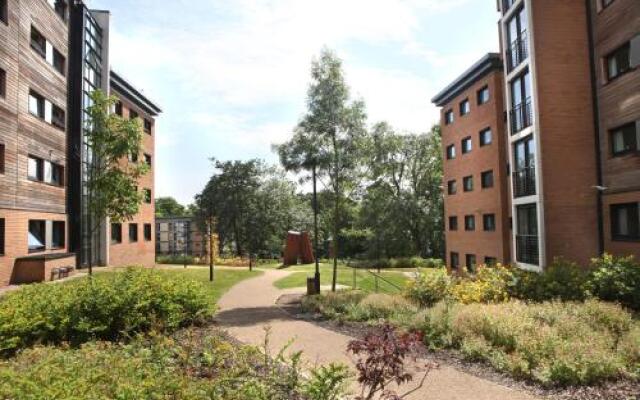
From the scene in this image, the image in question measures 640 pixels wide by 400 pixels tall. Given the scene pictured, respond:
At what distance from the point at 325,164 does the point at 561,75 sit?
9957 mm

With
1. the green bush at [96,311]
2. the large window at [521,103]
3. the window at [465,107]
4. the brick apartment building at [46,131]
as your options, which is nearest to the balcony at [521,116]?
the large window at [521,103]

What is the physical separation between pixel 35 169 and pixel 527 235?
74.1 ft

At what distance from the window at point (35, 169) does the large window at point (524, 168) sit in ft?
72.2

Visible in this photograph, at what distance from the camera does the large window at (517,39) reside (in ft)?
63.1

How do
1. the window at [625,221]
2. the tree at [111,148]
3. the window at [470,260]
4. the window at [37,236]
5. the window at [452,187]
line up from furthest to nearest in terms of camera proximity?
the window at [452,187] < the window at [470,260] < the window at [37,236] < the tree at [111,148] < the window at [625,221]

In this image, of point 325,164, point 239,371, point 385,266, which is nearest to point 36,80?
point 325,164

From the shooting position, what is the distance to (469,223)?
2623 cm

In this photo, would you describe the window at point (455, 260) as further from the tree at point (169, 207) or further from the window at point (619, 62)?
the tree at point (169, 207)

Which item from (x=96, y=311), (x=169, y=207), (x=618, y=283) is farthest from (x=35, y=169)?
(x=169, y=207)

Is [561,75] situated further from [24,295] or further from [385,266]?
[385,266]

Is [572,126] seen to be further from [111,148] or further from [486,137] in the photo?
[111,148]

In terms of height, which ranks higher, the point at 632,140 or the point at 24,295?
the point at 632,140

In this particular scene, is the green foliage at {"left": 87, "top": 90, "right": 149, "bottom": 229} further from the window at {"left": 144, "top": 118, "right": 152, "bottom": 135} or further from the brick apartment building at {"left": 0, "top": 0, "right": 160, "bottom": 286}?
the window at {"left": 144, "top": 118, "right": 152, "bottom": 135}

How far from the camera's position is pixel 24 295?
10.6 m
